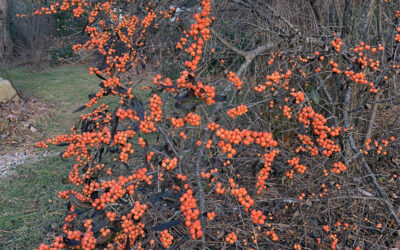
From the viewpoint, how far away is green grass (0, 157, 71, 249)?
2.98m

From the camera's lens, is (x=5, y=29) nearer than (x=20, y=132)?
No

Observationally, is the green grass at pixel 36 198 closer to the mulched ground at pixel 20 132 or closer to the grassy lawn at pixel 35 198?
the grassy lawn at pixel 35 198

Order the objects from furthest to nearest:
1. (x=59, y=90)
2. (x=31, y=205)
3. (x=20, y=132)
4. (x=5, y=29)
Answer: (x=5, y=29) → (x=59, y=90) → (x=20, y=132) → (x=31, y=205)

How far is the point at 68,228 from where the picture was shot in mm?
2102

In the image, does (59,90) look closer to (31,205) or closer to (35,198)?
(35,198)

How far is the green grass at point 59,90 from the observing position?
246 inches

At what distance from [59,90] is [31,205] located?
6.13m

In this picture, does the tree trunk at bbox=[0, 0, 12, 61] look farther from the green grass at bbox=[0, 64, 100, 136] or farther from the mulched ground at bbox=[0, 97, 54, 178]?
the mulched ground at bbox=[0, 97, 54, 178]

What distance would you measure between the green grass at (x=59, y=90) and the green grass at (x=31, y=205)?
1.54m

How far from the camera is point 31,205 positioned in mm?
3520

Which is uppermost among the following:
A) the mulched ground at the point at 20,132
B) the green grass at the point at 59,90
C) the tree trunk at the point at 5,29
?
the tree trunk at the point at 5,29

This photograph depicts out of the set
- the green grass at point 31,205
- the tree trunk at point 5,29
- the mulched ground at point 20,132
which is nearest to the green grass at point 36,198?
the green grass at point 31,205

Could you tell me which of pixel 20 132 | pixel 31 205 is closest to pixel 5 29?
pixel 20 132

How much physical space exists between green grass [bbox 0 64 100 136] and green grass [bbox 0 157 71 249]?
154 centimetres
